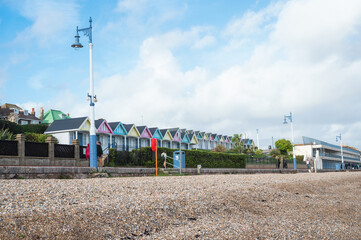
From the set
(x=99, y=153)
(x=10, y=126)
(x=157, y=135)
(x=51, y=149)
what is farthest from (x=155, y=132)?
(x=99, y=153)

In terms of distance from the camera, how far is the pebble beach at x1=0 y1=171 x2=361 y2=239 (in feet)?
19.2

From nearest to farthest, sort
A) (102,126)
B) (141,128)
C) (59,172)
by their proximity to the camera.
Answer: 1. (59,172)
2. (102,126)
3. (141,128)

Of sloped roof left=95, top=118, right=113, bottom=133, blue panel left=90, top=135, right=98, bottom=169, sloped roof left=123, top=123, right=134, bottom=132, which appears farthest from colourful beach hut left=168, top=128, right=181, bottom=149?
blue panel left=90, top=135, right=98, bottom=169

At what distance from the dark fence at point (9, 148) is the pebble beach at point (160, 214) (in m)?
9.76

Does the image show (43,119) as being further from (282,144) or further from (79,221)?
(79,221)

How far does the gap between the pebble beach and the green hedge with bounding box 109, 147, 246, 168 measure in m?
12.9

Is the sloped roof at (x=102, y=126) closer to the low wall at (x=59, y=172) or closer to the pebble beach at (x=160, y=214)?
the low wall at (x=59, y=172)

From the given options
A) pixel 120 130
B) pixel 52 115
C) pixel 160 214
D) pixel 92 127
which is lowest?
pixel 160 214

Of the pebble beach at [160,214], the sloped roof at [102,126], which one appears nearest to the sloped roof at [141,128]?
the sloped roof at [102,126]

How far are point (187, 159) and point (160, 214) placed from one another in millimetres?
19701

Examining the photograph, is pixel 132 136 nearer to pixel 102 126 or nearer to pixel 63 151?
pixel 102 126

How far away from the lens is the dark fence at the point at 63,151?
2031cm

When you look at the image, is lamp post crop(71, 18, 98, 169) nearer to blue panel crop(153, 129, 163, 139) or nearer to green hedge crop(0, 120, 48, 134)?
green hedge crop(0, 120, 48, 134)

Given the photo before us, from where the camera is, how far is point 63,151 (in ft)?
68.3
